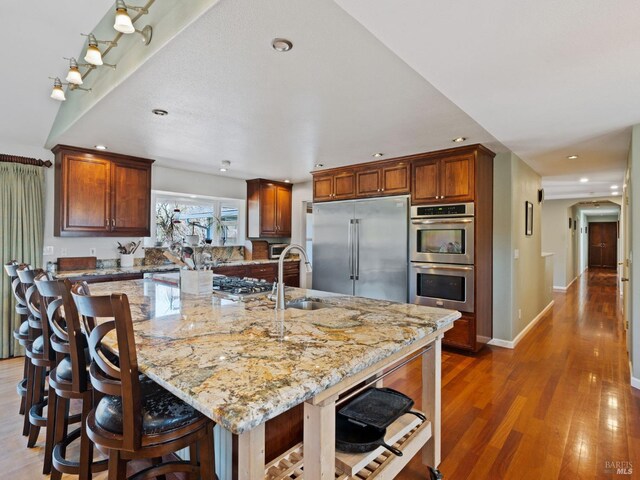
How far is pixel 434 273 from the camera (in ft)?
12.9

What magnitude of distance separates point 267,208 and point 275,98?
3712 mm

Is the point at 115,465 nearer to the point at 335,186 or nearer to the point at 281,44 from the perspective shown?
the point at 281,44

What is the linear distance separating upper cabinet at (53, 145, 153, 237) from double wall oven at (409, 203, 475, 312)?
364 cm

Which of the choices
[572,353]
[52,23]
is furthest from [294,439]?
[572,353]

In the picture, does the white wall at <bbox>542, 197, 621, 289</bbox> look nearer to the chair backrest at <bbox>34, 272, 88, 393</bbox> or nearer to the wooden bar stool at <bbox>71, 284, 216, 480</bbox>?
the wooden bar stool at <bbox>71, 284, 216, 480</bbox>

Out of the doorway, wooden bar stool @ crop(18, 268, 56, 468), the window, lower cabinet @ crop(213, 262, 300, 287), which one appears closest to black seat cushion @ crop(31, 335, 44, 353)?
wooden bar stool @ crop(18, 268, 56, 468)

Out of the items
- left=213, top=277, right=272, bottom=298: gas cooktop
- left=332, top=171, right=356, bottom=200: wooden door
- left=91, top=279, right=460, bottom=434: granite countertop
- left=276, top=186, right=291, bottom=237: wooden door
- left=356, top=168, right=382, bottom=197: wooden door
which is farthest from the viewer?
left=276, top=186, right=291, bottom=237: wooden door

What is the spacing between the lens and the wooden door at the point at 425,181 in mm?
3955

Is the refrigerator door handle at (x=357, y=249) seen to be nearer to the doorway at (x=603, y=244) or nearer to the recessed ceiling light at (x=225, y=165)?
the recessed ceiling light at (x=225, y=165)

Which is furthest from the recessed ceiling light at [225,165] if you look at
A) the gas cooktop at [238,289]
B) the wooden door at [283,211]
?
the gas cooktop at [238,289]

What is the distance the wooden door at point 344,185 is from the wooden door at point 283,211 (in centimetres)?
164

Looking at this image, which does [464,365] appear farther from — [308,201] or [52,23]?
[52,23]

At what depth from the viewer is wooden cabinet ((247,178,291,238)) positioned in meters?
6.00

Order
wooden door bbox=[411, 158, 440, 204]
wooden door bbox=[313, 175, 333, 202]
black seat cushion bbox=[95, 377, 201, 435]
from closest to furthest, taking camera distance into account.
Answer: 1. black seat cushion bbox=[95, 377, 201, 435]
2. wooden door bbox=[411, 158, 440, 204]
3. wooden door bbox=[313, 175, 333, 202]
